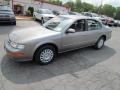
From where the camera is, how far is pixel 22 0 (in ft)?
85.1

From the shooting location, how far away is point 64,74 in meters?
4.46

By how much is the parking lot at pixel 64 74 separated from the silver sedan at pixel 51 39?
35 centimetres

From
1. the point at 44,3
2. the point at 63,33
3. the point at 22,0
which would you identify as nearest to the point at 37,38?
the point at 63,33

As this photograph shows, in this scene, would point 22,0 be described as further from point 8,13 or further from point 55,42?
point 55,42

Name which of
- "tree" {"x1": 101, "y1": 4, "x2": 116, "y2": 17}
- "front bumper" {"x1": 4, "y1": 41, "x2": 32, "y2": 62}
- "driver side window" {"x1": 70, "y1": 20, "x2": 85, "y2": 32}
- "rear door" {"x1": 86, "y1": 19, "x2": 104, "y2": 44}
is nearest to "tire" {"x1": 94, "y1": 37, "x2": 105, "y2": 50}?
"rear door" {"x1": 86, "y1": 19, "x2": 104, "y2": 44}

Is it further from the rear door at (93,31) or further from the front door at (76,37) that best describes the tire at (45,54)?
the rear door at (93,31)

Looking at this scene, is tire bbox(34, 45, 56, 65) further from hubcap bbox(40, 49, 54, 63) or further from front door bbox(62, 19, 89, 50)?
front door bbox(62, 19, 89, 50)

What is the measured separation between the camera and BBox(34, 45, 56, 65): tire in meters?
4.70

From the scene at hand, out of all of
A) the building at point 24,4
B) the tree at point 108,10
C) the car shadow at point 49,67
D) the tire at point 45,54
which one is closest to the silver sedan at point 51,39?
the tire at point 45,54

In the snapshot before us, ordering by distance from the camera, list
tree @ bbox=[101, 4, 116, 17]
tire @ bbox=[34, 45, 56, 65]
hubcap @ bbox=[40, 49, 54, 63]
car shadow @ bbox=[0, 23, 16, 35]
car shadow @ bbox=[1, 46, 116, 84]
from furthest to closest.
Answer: tree @ bbox=[101, 4, 116, 17]
car shadow @ bbox=[0, 23, 16, 35]
hubcap @ bbox=[40, 49, 54, 63]
tire @ bbox=[34, 45, 56, 65]
car shadow @ bbox=[1, 46, 116, 84]

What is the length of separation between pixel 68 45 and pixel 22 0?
2283cm

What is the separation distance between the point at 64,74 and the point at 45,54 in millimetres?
902

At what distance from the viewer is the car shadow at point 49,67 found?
4.12 m

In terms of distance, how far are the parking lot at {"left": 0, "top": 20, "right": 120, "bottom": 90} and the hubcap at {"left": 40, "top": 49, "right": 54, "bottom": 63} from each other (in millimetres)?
198
